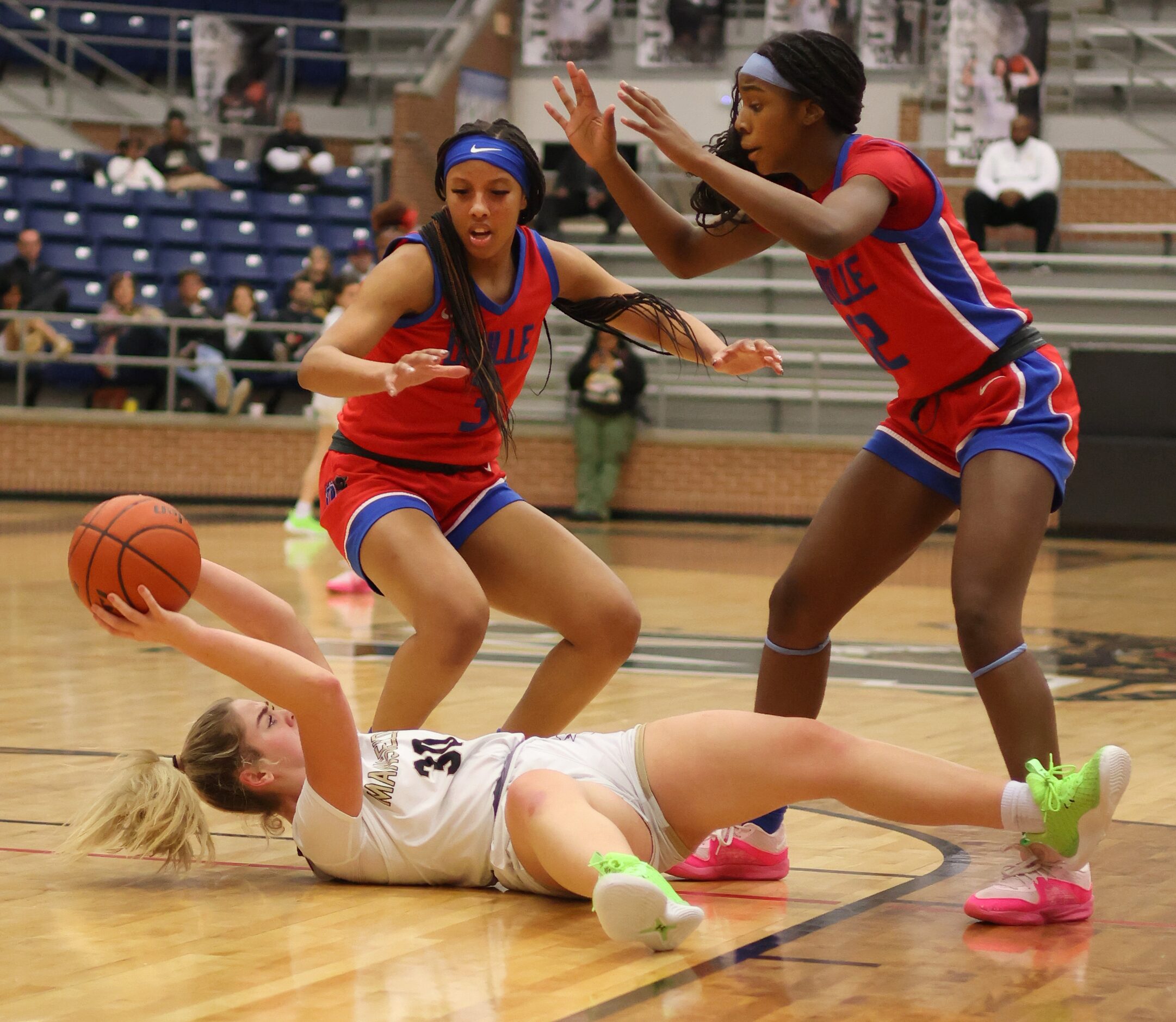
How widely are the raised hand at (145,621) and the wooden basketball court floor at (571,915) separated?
578 mm

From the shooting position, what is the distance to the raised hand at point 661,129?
3574 millimetres

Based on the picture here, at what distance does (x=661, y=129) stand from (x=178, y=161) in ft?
47.8

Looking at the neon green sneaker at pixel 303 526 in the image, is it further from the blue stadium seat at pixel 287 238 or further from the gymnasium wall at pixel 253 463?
the blue stadium seat at pixel 287 238

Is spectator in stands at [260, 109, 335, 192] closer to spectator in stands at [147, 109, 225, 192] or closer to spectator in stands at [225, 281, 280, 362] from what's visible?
spectator in stands at [147, 109, 225, 192]

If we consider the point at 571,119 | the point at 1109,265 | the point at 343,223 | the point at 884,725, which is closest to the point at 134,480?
the point at 343,223

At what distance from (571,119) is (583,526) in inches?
410

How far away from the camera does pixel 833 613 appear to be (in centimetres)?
398

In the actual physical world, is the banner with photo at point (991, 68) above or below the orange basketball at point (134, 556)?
above

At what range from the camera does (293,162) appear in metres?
17.5

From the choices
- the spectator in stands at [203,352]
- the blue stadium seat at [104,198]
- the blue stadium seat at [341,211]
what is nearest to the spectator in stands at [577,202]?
the blue stadium seat at [341,211]

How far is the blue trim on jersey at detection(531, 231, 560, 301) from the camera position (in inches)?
175

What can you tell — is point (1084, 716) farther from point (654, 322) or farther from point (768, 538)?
point (768, 538)

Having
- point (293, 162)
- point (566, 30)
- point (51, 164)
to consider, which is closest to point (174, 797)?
point (293, 162)

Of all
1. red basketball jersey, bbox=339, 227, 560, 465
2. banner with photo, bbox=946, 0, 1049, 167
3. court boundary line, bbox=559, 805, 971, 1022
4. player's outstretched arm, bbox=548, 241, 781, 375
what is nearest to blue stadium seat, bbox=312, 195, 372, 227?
banner with photo, bbox=946, 0, 1049, 167
